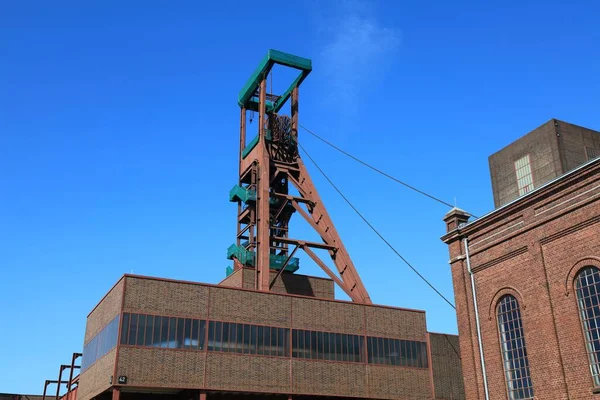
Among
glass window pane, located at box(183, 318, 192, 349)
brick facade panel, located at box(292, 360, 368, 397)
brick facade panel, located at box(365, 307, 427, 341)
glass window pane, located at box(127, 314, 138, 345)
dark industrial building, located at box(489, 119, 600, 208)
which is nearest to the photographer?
dark industrial building, located at box(489, 119, 600, 208)

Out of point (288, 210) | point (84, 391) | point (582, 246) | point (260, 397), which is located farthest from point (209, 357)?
point (582, 246)

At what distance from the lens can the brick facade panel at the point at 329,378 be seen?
112 ft

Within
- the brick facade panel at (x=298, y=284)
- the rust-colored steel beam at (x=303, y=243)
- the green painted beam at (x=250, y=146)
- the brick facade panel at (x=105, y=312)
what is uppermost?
the green painted beam at (x=250, y=146)

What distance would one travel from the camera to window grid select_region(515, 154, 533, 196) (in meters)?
24.7

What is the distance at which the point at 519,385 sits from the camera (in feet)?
69.3

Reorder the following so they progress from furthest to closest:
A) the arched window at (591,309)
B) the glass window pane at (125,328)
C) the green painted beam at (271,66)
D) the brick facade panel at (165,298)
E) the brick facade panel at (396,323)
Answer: the green painted beam at (271,66) < the brick facade panel at (396,323) < the brick facade panel at (165,298) < the glass window pane at (125,328) < the arched window at (591,309)

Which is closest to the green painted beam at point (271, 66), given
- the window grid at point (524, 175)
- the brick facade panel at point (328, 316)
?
the brick facade panel at point (328, 316)

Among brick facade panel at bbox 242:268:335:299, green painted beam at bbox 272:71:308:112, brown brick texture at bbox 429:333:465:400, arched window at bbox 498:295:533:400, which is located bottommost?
arched window at bbox 498:295:533:400

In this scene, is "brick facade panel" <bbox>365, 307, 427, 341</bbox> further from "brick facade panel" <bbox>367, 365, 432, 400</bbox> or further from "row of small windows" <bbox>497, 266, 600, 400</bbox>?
"row of small windows" <bbox>497, 266, 600, 400</bbox>

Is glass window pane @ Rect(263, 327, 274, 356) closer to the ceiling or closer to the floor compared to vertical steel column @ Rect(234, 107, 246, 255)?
closer to the floor

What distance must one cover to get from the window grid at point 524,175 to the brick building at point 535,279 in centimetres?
4

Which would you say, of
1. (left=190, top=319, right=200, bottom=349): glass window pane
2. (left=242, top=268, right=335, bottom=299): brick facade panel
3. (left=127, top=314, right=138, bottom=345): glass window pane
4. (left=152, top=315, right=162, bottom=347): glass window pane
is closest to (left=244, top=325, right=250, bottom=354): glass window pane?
(left=190, top=319, right=200, bottom=349): glass window pane

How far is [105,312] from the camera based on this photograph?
33.8 metres

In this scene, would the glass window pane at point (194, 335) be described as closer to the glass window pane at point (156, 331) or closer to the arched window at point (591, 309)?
the glass window pane at point (156, 331)
